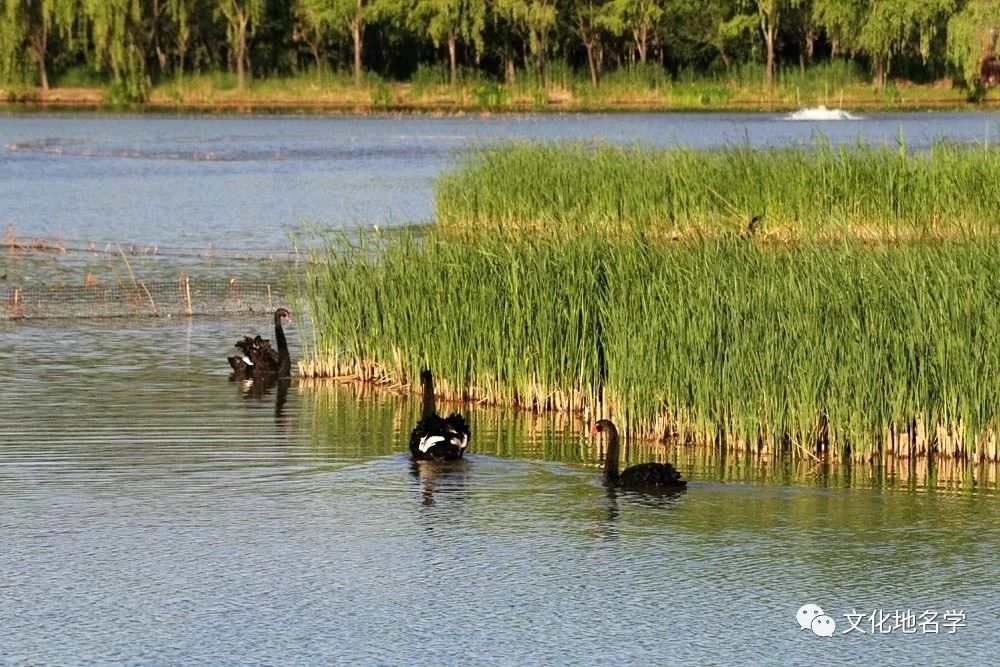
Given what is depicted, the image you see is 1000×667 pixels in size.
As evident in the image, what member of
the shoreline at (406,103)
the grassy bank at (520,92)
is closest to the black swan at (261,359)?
the shoreline at (406,103)

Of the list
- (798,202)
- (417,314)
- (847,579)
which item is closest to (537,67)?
(798,202)

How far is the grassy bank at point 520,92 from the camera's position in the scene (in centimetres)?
7925

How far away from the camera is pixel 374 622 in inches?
411

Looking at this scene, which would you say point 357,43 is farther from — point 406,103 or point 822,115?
point 822,115

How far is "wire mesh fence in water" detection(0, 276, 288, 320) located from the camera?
23156mm

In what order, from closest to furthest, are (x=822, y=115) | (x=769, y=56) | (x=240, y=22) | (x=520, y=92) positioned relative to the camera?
(x=822, y=115) < (x=769, y=56) < (x=240, y=22) < (x=520, y=92)

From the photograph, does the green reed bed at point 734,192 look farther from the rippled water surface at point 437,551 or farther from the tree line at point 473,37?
the tree line at point 473,37

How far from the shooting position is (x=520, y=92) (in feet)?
270

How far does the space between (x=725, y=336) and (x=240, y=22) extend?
2734 inches

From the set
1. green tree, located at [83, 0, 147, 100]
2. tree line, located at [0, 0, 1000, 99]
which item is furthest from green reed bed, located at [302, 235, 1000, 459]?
green tree, located at [83, 0, 147, 100]

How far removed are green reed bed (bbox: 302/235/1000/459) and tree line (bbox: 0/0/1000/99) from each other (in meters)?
57.2

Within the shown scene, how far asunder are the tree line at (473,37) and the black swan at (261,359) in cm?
5645

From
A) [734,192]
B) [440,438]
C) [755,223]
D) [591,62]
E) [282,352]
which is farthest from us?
[591,62]

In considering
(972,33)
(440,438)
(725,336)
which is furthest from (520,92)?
(440,438)
